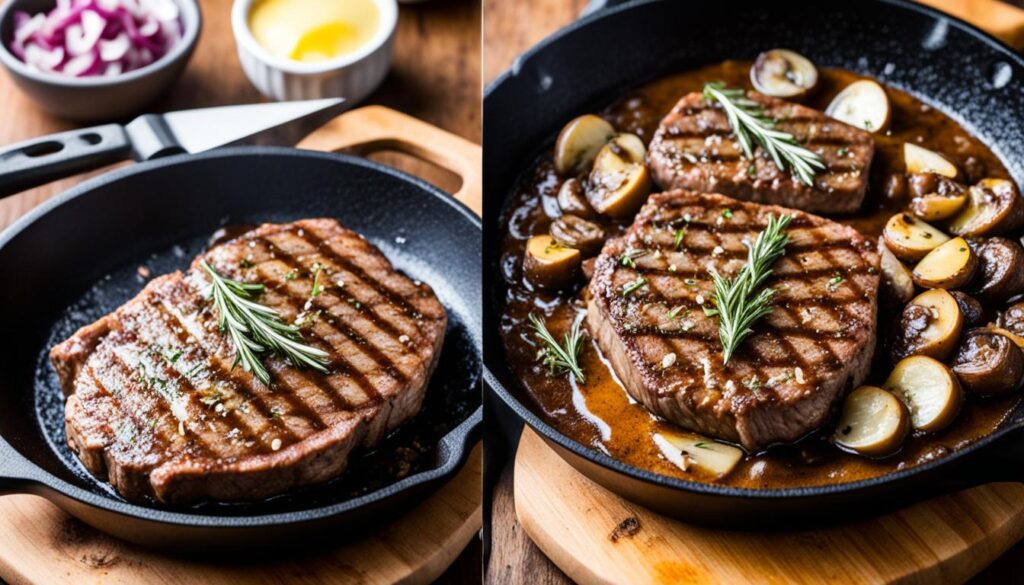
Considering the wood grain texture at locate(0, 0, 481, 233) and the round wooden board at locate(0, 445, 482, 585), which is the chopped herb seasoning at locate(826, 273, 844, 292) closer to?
the round wooden board at locate(0, 445, 482, 585)

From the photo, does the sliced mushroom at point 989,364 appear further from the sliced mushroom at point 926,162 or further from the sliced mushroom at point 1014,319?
the sliced mushroom at point 926,162

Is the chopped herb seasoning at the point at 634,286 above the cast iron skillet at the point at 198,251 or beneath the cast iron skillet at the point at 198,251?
above

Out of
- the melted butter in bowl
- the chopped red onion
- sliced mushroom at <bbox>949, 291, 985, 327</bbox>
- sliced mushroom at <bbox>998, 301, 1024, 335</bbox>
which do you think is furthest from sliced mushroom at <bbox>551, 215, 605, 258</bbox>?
the chopped red onion

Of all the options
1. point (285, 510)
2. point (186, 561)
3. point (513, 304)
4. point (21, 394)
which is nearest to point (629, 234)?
point (513, 304)

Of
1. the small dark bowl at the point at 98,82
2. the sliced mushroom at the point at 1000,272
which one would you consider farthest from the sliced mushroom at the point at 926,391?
the small dark bowl at the point at 98,82

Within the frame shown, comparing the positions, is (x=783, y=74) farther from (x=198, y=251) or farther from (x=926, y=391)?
(x=198, y=251)

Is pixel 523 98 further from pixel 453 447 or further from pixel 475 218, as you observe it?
pixel 453 447

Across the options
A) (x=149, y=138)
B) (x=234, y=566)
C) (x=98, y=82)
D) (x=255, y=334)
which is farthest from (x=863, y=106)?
(x=98, y=82)
